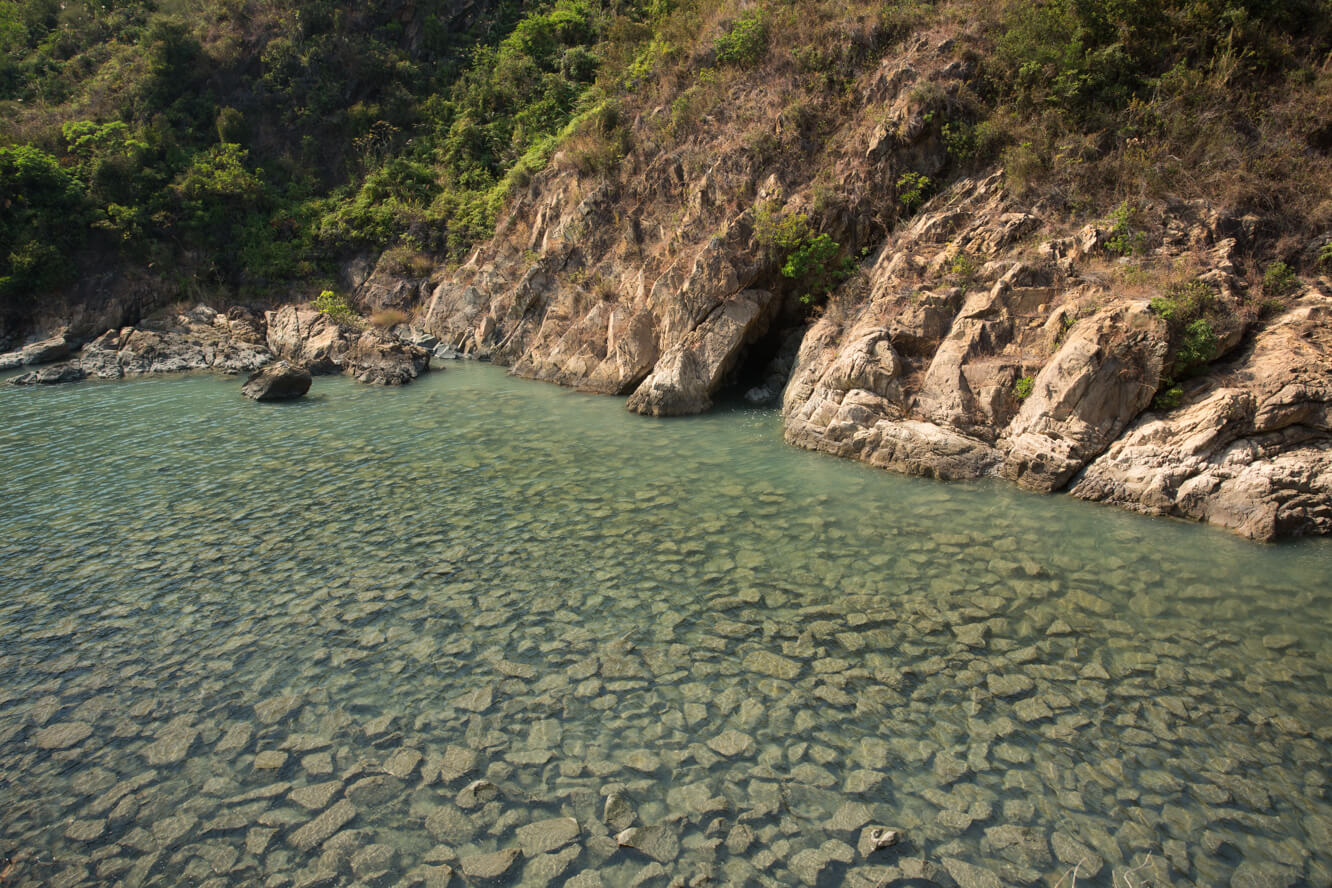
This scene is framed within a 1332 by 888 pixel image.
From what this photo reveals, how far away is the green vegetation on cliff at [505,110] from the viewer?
14766 mm

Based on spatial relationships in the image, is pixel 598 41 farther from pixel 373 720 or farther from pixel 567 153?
pixel 373 720

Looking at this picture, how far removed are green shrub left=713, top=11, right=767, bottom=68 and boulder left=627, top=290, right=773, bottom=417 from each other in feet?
32.1

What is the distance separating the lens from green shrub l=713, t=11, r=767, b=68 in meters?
23.1

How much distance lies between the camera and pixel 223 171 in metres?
37.7

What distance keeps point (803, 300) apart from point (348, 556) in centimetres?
1340

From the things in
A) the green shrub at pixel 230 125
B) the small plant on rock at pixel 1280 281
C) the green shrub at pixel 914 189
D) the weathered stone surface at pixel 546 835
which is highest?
the green shrub at pixel 230 125

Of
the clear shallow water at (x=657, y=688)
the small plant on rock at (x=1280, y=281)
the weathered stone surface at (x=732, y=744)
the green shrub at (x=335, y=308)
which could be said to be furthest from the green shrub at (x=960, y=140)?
the green shrub at (x=335, y=308)

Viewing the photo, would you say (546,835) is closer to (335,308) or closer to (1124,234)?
(1124,234)

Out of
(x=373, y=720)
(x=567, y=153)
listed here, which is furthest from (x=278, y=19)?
(x=373, y=720)

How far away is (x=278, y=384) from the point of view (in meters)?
21.1

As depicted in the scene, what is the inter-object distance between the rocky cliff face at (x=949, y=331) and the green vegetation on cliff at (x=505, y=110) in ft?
2.85

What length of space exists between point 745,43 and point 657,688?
76.5ft

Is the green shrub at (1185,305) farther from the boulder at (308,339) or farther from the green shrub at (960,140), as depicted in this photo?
the boulder at (308,339)

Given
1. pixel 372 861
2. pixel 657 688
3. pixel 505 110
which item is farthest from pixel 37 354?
pixel 657 688
